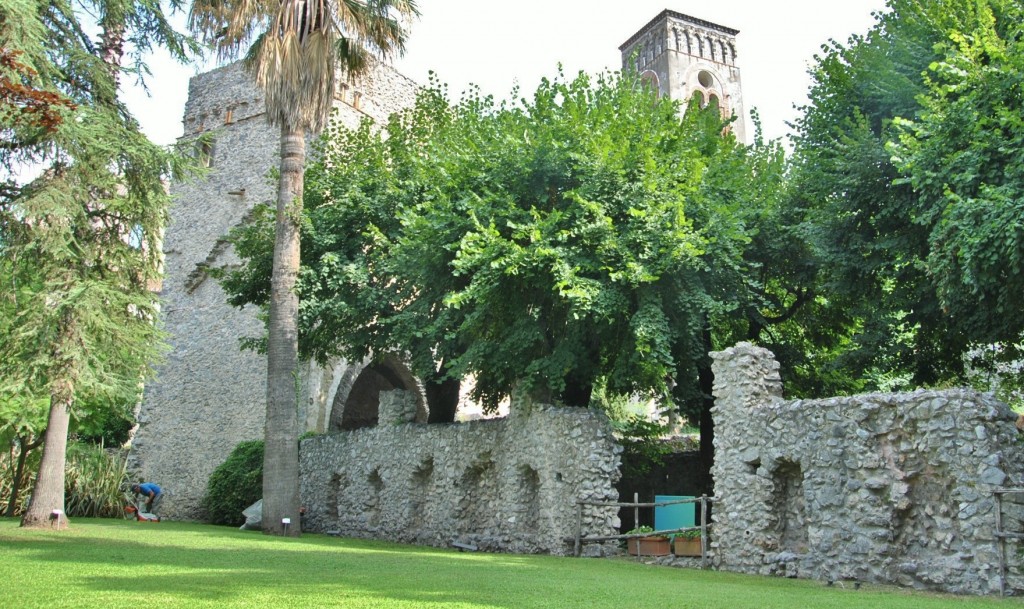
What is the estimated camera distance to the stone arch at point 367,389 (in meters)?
26.4

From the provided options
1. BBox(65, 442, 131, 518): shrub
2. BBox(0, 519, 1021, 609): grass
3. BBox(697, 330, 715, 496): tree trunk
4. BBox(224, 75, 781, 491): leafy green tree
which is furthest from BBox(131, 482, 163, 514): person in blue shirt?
BBox(697, 330, 715, 496): tree trunk

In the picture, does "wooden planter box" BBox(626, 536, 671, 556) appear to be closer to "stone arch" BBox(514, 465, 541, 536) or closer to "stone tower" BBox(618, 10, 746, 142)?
"stone arch" BBox(514, 465, 541, 536)

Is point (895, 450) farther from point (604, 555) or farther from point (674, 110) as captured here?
point (674, 110)

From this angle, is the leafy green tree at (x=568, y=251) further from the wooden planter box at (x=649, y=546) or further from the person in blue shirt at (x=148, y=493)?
the person in blue shirt at (x=148, y=493)

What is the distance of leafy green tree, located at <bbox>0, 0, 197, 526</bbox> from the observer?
43.0 ft

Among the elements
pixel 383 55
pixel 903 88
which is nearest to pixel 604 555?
pixel 903 88

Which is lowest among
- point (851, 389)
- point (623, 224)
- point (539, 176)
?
point (851, 389)

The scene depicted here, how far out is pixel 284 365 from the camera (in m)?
17.9

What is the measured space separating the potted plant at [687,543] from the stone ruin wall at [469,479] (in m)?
1.54

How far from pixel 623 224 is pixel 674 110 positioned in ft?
12.4

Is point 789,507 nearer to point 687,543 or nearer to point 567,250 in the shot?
point 687,543

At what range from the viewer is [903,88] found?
15531mm

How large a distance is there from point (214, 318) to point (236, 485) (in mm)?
7759

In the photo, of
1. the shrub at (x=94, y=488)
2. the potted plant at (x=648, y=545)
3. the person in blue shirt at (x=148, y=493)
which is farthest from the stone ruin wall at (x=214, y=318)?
the potted plant at (x=648, y=545)
